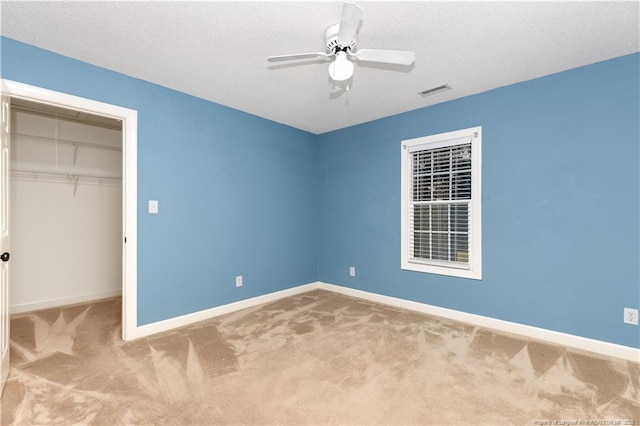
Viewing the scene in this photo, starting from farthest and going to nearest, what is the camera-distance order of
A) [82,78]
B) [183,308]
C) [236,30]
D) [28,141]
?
[28,141], [183,308], [82,78], [236,30]

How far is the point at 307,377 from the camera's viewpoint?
2.20 metres

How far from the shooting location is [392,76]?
2.84 meters

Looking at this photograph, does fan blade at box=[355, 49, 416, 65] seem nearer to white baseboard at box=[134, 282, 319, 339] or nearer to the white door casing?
the white door casing

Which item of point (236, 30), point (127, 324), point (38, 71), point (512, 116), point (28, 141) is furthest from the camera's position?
point (28, 141)

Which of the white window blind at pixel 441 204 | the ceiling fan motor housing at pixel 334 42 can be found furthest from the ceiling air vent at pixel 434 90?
the ceiling fan motor housing at pixel 334 42

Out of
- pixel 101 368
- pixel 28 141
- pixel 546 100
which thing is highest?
pixel 546 100

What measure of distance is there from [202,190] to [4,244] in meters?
1.66

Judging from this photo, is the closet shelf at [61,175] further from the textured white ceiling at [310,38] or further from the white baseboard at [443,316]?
the white baseboard at [443,316]

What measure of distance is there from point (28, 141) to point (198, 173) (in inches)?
88.2

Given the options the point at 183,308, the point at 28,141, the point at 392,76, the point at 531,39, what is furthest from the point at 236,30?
the point at 28,141

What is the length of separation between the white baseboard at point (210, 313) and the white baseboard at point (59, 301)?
183cm

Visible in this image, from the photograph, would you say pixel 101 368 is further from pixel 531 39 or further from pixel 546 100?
pixel 546 100

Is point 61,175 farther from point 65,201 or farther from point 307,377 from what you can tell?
point 307,377

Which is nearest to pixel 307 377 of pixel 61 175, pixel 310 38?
pixel 310 38
